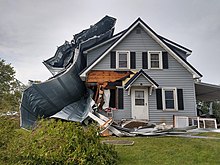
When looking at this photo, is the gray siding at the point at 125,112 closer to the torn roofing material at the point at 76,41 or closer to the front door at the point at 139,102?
the front door at the point at 139,102

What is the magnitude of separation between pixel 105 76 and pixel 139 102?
2.49 m

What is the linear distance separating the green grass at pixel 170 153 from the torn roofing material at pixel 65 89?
507cm

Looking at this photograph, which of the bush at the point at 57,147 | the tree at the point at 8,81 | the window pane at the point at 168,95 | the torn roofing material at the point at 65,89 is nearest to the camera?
the bush at the point at 57,147

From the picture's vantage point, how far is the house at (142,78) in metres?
12.5

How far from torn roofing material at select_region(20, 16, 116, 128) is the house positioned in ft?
2.65

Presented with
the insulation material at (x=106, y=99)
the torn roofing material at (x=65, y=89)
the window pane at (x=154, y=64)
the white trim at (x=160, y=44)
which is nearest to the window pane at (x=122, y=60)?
the white trim at (x=160, y=44)

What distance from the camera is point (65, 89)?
40.9 ft

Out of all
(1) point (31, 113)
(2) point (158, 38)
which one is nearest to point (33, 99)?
(1) point (31, 113)

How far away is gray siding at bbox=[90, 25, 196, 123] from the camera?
12.5m

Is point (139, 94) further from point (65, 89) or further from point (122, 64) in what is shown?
point (65, 89)

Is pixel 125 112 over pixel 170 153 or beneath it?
over

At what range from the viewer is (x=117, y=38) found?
1360cm

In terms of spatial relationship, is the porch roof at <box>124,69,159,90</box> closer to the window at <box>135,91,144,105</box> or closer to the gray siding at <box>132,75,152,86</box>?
the gray siding at <box>132,75,152,86</box>

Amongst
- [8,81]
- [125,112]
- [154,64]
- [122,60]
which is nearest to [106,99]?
[125,112]
